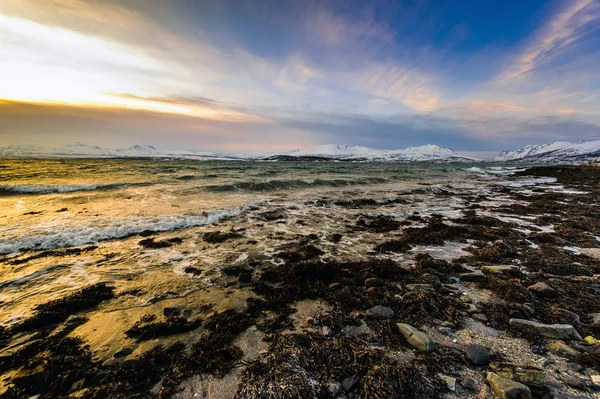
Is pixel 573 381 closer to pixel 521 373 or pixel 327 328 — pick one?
pixel 521 373

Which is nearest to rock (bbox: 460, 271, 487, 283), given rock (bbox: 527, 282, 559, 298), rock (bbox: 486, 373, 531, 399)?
rock (bbox: 527, 282, 559, 298)

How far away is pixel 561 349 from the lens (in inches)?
148

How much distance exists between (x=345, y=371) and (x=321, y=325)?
1.11 meters

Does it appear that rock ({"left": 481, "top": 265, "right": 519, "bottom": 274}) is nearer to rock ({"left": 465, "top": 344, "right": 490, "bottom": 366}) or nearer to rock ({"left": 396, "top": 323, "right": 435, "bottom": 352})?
rock ({"left": 465, "top": 344, "right": 490, "bottom": 366})

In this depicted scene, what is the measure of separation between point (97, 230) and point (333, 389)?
1057 centimetres

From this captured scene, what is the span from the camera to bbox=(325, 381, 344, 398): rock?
3.17 metres

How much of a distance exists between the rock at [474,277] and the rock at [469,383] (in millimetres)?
3566

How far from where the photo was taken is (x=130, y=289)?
5.89 meters

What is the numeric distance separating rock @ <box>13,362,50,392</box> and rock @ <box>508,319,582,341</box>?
24.1 ft

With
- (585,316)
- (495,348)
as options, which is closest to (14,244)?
(495,348)

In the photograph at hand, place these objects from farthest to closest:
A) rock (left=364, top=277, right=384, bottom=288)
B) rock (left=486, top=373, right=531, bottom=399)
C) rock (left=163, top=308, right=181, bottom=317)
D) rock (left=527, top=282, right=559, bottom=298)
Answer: rock (left=364, top=277, right=384, bottom=288) < rock (left=527, top=282, right=559, bottom=298) < rock (left=163, top=308, right=181, bottom=317) < rock (left=486, top=373, right=531, bottom=399)

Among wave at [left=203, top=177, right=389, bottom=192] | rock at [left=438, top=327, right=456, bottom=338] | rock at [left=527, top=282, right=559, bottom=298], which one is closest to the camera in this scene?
rock at [left=438, top=327, right=456, bottom=338]

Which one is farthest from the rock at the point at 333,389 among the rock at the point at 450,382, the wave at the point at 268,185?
the wave at the point at 268,185

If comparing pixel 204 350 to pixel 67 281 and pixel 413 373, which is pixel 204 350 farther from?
pixel 67 281
